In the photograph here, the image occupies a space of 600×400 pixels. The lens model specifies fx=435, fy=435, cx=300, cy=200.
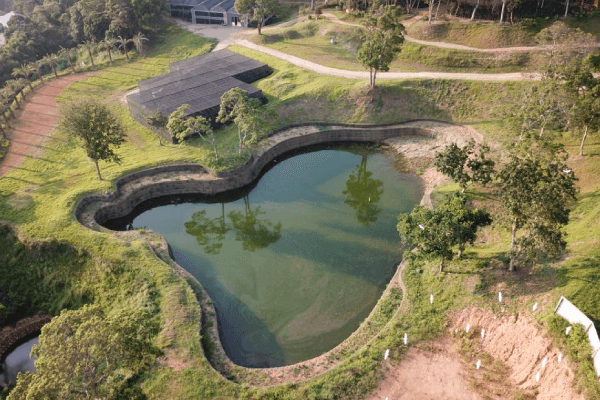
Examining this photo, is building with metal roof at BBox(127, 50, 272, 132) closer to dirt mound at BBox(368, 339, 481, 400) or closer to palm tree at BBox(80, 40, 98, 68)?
palm tree at BBox(80, 40, 98, 68)

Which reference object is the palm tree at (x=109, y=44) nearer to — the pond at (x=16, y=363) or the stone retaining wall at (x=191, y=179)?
the stone retaining wall at (x=191, y=179)

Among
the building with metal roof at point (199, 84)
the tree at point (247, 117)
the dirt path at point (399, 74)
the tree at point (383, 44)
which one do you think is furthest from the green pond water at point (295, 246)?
the dirt path at point (399, 74)

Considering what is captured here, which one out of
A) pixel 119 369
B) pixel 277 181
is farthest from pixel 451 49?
pixel 119 369

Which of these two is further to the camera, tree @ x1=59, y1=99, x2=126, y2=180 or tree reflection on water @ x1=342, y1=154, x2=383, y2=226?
tree reflection on water @ x1=342, y1=154, x2=383, y2=226

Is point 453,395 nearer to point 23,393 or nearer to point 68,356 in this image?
point 68,356

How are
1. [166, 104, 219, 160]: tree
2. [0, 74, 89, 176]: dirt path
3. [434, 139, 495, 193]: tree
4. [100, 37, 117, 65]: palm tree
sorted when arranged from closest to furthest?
[434, 139, 495, 193]: tree → [166, 104, 219, 160]: tree → [0, 74, 89, 176]: dirt path → [100, 37, 117, 65]: palm tree

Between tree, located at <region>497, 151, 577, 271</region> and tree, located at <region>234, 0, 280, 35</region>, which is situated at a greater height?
tree, located at <region>234, 0, 280, 35</region>

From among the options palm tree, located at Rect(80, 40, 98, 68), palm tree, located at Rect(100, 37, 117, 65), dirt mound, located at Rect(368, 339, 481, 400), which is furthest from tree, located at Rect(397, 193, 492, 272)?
palm tree, located at Rect(80, 40, 98, 68)
